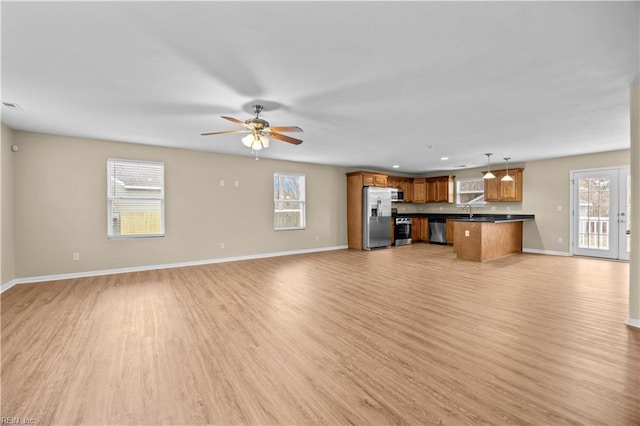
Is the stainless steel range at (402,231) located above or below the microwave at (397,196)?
below

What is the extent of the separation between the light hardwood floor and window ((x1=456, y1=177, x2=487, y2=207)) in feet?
15.4

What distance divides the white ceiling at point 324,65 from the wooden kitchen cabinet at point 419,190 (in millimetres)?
5473

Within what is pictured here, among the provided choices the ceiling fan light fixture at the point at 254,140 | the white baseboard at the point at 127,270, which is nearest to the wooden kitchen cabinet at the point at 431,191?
the white baseboard at the point at 127,270

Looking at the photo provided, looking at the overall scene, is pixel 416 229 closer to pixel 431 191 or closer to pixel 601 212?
pixel 431 191

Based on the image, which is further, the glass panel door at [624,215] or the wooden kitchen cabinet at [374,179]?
the wooden kitchen cabinet at [374,179]

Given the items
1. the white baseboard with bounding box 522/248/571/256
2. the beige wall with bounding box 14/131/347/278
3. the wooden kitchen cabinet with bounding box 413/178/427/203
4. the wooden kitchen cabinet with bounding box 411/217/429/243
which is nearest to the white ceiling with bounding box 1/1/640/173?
the beige wall with bounding box 14/131/347/278

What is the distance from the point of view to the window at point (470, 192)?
28.8 feet

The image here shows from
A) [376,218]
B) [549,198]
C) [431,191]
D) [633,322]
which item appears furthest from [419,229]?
[633,322]

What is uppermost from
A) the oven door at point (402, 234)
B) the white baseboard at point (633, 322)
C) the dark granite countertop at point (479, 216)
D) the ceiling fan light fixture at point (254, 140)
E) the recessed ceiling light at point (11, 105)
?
the recessed ceiling light at point (11, 105)

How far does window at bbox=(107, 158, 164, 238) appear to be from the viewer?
17.1 ft

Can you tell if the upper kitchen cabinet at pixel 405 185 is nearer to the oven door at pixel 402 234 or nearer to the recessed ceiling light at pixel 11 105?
the oven door at pixel 402 234

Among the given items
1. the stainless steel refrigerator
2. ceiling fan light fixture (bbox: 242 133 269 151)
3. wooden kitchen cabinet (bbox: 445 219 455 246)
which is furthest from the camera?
wooden kitchen cabinet (bbox: 445 219 455 246)

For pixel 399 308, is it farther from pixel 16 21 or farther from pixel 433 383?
pixel 16 21

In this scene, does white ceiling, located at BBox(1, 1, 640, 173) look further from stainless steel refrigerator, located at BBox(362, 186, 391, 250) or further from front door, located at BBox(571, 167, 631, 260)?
stainless steel refrigerator, located at BBox(362, 186, 391, 250)
